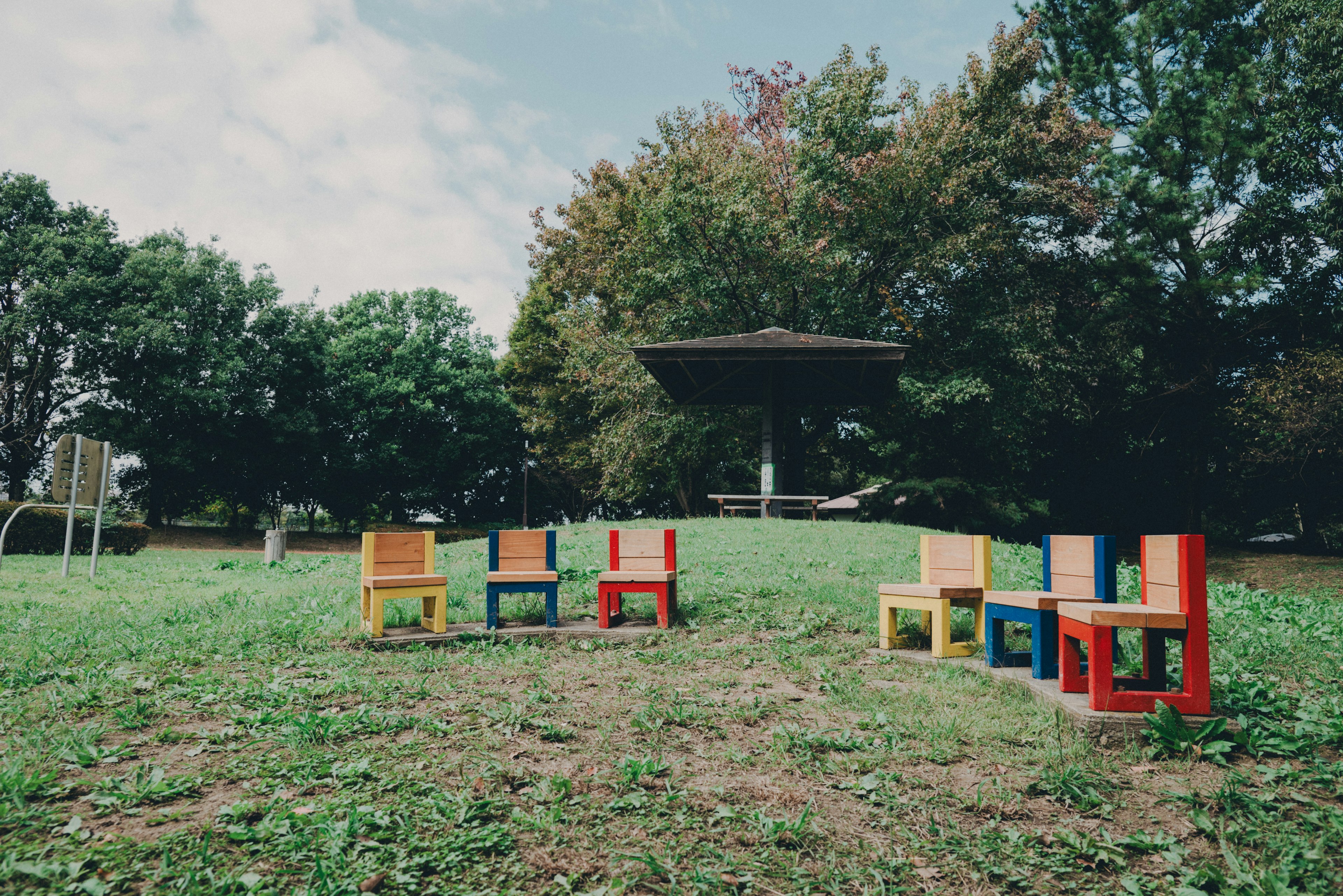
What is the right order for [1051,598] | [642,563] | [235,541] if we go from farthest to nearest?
1. [235,541]
2. [642,563]
3. [1051,598]

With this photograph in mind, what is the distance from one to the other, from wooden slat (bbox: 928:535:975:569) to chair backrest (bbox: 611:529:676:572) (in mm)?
2195

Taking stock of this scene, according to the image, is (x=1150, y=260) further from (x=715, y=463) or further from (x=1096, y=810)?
(x=1096, y=810)

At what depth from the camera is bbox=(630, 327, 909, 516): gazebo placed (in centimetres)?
1502

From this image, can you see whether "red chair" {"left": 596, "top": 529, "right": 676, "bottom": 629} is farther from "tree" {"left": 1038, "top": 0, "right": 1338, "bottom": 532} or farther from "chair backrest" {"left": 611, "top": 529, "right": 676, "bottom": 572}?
"tree" {"left": 1038, "top": 0, "right": 1338, "bottom": 532}

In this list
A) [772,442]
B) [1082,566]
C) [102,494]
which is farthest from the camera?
[772,442]

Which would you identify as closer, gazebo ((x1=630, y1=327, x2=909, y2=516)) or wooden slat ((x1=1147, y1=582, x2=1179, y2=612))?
wooden slat ((x1=1147, y1=582, x2=1179, y2=612))

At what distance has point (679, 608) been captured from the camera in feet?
22.7

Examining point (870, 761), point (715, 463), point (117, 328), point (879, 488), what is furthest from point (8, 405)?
point (870, 761)

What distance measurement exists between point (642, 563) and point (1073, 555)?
135 inches

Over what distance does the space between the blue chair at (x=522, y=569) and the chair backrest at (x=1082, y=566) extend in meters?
3.76

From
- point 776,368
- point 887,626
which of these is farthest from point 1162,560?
point 776,368

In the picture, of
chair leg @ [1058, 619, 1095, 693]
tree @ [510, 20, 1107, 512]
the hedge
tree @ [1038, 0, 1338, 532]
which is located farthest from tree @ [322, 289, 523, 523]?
chair leg @ [1058, 619, 1095, 693]

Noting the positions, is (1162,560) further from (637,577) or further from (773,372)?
(773,372)

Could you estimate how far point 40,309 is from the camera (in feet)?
88.4
